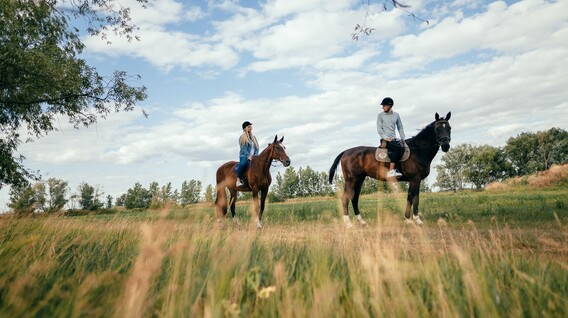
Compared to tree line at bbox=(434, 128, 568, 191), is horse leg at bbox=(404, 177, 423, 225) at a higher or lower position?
lower

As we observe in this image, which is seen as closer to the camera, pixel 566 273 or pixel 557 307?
pixel 557 307

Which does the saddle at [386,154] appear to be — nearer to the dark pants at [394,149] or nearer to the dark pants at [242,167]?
the dark pants at [394,149]

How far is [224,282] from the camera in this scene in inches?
113

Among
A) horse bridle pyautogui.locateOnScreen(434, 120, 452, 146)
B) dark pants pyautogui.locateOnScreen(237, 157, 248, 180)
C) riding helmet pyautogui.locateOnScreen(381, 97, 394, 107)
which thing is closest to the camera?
horse bridle pyautogui.locateOnScreen(434, 120, 452, 146)

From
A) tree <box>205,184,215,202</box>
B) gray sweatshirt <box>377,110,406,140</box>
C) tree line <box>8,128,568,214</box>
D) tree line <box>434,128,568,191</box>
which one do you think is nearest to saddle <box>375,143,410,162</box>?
gray sweatshirt <box>377,110,406,140</box>

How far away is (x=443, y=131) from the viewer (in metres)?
10.4

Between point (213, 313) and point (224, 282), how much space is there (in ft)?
2.33

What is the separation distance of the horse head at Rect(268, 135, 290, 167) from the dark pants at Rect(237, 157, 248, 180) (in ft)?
3.49

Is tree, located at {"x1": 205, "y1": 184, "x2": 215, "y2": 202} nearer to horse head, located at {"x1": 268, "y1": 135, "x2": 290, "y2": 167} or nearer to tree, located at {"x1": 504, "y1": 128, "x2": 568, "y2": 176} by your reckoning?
horse head, located at {"x1": 268, "y1": 135, "x2": 290, "y2": 167}

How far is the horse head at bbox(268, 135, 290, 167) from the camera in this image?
37.6 feet

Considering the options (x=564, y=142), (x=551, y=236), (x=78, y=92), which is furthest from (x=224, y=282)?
(x=564, y=142)

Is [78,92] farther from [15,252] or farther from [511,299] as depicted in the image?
[511,299]

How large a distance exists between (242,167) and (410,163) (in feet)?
18.6

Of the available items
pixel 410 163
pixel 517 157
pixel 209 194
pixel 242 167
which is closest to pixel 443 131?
pixel 410 163
